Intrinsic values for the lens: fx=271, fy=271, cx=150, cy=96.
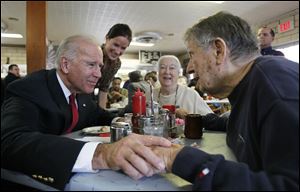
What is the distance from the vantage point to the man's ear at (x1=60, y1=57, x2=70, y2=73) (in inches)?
61.1

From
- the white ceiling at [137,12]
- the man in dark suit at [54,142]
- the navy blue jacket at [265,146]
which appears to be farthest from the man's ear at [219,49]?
the white ceiling at [137,12]

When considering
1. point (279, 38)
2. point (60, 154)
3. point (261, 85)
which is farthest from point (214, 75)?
point (279, 38)

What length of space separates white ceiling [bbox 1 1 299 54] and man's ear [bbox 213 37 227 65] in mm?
3390

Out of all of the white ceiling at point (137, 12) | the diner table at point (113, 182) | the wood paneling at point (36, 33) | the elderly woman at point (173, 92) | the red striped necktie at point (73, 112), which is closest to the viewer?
the diner table at point (113, 182)

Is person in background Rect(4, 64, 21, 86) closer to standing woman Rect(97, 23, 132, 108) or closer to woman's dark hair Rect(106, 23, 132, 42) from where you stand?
standing woman Rect(97, 23, 132, 108)

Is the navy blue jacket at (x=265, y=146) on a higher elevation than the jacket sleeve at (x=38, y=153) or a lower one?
higher

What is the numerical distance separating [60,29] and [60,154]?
7.09 m

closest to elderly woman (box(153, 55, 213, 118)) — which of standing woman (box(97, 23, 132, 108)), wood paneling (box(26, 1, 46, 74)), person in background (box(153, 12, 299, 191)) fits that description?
standing woman (box(97, 23, 132, 108))

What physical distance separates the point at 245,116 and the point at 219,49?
0.92 ft

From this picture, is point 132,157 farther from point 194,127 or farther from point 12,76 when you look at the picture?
point 12,76

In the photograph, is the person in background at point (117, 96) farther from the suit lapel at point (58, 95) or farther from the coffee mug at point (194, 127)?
the coffee mug at point (194, 127)

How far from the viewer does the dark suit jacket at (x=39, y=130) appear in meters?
0.76

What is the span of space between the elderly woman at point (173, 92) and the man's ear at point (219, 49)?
1.58 metres

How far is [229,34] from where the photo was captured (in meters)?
0.93
